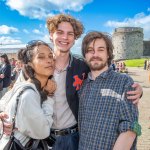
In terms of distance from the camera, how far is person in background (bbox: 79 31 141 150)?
9.16 feet

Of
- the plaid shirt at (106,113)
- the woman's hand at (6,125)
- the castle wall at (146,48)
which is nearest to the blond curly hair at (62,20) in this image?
A: the plaid shirt at (106,113)

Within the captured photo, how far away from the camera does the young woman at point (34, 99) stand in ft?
8.41

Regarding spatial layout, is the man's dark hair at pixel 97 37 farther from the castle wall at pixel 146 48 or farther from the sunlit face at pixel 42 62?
the castle wall at pixel 146 48

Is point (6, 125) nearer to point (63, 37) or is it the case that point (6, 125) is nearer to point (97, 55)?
point (97, 55)

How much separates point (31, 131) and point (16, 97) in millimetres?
299

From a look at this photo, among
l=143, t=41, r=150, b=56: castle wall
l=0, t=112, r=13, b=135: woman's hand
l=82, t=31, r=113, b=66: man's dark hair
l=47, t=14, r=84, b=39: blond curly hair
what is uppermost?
l=143, t=41, r=150, b=56: castle wall

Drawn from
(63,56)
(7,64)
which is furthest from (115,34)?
(63,56)

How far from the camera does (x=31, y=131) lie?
2605 millimetres

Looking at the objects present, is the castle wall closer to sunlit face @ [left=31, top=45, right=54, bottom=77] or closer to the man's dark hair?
the man's dark hair

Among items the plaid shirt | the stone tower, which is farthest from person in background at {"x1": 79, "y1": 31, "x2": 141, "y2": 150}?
the stone tower

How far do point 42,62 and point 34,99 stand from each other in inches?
16.9

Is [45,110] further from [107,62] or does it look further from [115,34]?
[115,34]

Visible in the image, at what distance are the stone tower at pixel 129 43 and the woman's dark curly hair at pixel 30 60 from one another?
61.7 metres

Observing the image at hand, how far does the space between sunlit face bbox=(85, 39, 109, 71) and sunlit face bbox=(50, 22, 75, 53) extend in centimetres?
50
